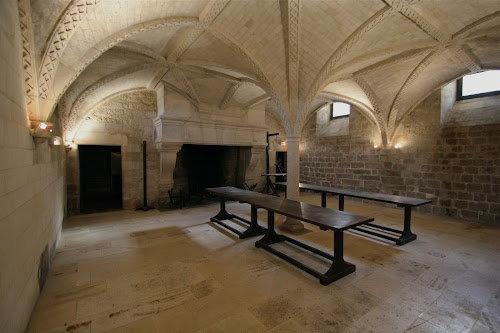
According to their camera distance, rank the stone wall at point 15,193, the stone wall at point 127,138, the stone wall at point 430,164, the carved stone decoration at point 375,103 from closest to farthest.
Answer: the stone wall at point 15,193, the stone wall at point 430,164, the carved stone decoration at point 375,103, the stone wall at point 127,138

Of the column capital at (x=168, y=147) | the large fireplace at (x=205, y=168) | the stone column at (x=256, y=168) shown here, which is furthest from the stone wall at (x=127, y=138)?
the stone column at (x=256, y=168)

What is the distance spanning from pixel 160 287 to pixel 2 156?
200cm

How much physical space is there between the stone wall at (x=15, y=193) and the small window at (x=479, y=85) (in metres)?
8.40

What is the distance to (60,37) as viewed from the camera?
8.42 ft

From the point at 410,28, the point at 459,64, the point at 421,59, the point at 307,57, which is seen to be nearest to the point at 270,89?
the point at 307,57

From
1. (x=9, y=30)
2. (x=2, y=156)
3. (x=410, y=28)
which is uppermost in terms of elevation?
(x=410, y=28)

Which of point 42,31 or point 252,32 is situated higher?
Answer: point 252,32

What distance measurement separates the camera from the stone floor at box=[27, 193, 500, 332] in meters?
2.21

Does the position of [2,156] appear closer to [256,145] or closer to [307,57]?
[307,57]

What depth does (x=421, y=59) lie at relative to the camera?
16.5 ft

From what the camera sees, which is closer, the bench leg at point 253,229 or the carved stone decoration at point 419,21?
the carved stone decoration at point 419,21

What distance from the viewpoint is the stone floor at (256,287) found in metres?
2.21

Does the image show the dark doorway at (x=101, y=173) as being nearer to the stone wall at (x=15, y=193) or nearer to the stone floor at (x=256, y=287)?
the stone floor at (x=256, y=287)

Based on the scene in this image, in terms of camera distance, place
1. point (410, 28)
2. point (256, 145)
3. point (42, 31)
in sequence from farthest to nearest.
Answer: point (256, 145) → point (410, 28) → point (42, 31)
